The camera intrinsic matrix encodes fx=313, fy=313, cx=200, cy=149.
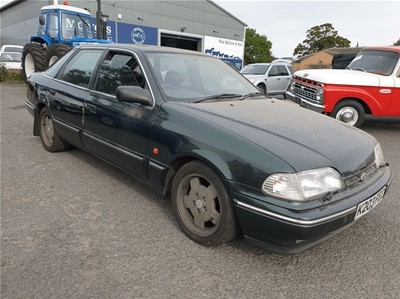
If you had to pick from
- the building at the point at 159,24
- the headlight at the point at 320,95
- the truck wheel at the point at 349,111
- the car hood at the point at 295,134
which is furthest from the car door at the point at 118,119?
the building at the point at 159,24

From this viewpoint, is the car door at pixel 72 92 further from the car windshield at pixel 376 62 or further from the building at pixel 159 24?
the building at pixel 159 24

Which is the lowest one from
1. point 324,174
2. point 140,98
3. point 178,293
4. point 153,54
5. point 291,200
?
point 178,293

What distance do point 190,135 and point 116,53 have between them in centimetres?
161

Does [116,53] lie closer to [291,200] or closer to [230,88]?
[230,88]

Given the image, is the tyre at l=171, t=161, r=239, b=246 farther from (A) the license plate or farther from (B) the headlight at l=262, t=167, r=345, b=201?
(A) the license plate

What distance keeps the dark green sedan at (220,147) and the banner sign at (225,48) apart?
25.8m

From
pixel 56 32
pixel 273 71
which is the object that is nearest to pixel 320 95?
pixel 273 71

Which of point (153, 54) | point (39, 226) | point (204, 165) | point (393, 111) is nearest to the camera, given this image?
point (204, 165)

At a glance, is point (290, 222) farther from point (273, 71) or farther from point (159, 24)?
point (159, 24)

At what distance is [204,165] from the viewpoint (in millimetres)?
2432

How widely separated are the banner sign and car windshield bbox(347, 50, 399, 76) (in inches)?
845

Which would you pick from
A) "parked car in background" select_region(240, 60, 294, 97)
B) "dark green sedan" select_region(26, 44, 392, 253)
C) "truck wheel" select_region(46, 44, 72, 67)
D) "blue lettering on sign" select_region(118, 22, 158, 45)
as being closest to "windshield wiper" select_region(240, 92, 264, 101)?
"dark green sedan" select_region(26, 44, 392, 253)

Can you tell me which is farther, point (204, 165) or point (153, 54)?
point (153, 54)

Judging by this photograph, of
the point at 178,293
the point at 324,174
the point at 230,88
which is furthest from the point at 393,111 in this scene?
the point at 178,293
